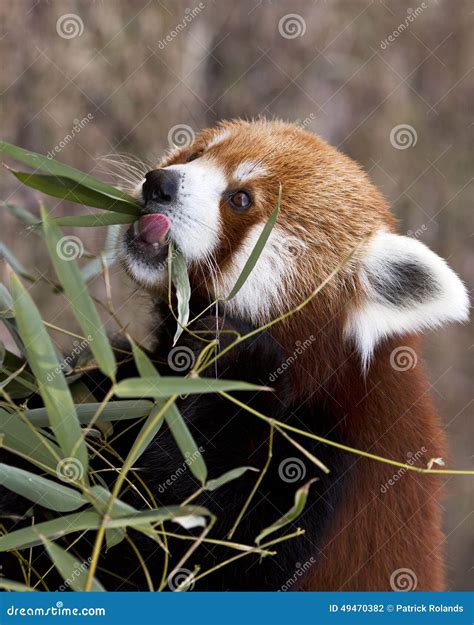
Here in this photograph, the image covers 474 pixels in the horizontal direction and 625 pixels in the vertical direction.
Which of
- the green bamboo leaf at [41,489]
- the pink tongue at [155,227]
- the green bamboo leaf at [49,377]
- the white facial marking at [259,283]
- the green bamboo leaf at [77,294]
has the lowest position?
the green bamboo leaf at [41,489]

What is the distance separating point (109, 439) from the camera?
270 centimetres

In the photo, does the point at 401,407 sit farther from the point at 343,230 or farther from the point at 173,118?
the point at 173,118

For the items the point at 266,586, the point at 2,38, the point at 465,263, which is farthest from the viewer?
the point at 465,263

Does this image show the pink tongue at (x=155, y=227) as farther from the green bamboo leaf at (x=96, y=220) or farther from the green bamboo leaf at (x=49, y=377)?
the green bamboo leaf at (x=49, y=377)

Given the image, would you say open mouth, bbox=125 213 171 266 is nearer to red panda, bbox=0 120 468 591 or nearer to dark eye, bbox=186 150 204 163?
red panda, bbox=0 120 468 591

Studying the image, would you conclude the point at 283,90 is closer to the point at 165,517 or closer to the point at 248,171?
the point at 248,171

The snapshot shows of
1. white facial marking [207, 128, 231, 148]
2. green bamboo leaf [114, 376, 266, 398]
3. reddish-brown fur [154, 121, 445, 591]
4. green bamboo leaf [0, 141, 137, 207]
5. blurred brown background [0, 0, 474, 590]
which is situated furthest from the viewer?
blurred brown background [0, 0, 474, 590]

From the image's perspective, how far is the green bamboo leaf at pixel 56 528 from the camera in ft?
7.04

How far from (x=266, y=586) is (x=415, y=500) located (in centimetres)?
64

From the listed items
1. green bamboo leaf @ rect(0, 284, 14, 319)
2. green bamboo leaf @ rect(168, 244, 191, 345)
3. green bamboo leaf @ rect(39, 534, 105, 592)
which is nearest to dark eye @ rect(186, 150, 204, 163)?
green bamboo leaf @ rect(168, 244, 191, 345)

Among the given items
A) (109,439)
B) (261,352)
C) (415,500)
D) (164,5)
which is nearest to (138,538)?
(109,439)

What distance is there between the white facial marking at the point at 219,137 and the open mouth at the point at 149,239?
1.85 ft

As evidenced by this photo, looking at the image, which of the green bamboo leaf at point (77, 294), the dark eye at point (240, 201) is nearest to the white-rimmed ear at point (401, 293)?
the dark eye at point (240, 201)

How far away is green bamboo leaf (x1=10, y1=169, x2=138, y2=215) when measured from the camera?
8.12 feet
